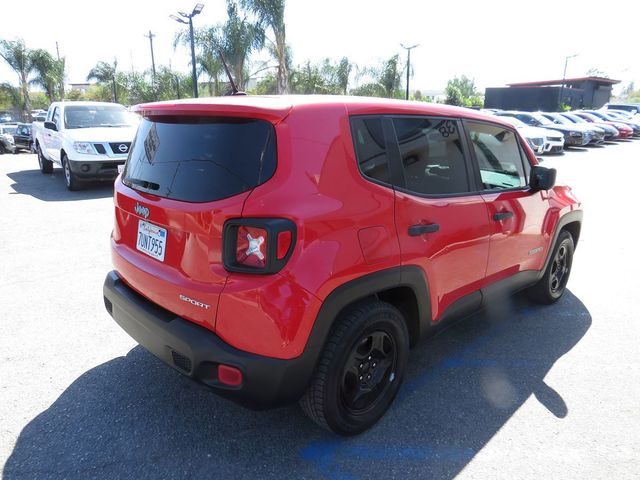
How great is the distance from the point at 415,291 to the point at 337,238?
26.8 inches

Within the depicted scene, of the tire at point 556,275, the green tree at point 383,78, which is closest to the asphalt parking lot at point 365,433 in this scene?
the tire at point 556,275

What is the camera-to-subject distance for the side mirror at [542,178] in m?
3.45

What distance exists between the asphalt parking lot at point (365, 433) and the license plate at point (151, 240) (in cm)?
92

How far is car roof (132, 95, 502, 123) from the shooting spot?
2.14 metres

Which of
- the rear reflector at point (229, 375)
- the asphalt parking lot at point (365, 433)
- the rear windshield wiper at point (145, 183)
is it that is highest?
the rear windshield wiper at point (145, 183)

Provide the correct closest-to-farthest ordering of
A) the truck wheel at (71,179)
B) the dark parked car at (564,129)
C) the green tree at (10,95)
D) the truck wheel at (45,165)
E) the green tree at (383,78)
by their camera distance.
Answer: the truck wheel at (71,179), the truck wheel at (45,165), the dark parked car at (564,129), the green tree at (383,78), the green tree at (10,95)

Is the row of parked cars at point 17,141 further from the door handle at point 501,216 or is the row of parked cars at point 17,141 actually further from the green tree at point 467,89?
the green tree at point 467,89

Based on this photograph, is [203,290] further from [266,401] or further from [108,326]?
[108,326]

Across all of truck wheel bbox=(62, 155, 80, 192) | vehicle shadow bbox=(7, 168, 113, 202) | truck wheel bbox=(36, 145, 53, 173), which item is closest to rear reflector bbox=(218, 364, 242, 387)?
vehicle shadow bbox=(7, 168, 113, 202)

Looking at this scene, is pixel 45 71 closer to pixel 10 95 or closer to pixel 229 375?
pixel 10 95

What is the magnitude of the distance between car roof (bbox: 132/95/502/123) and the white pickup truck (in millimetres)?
6811

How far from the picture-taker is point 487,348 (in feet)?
11.4

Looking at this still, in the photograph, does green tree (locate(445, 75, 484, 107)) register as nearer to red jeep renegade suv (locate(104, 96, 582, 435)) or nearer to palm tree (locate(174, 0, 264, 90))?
palm tree (locate(174, 0, 264, 90))

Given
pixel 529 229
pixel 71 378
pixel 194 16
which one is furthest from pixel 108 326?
pixel 194 16
